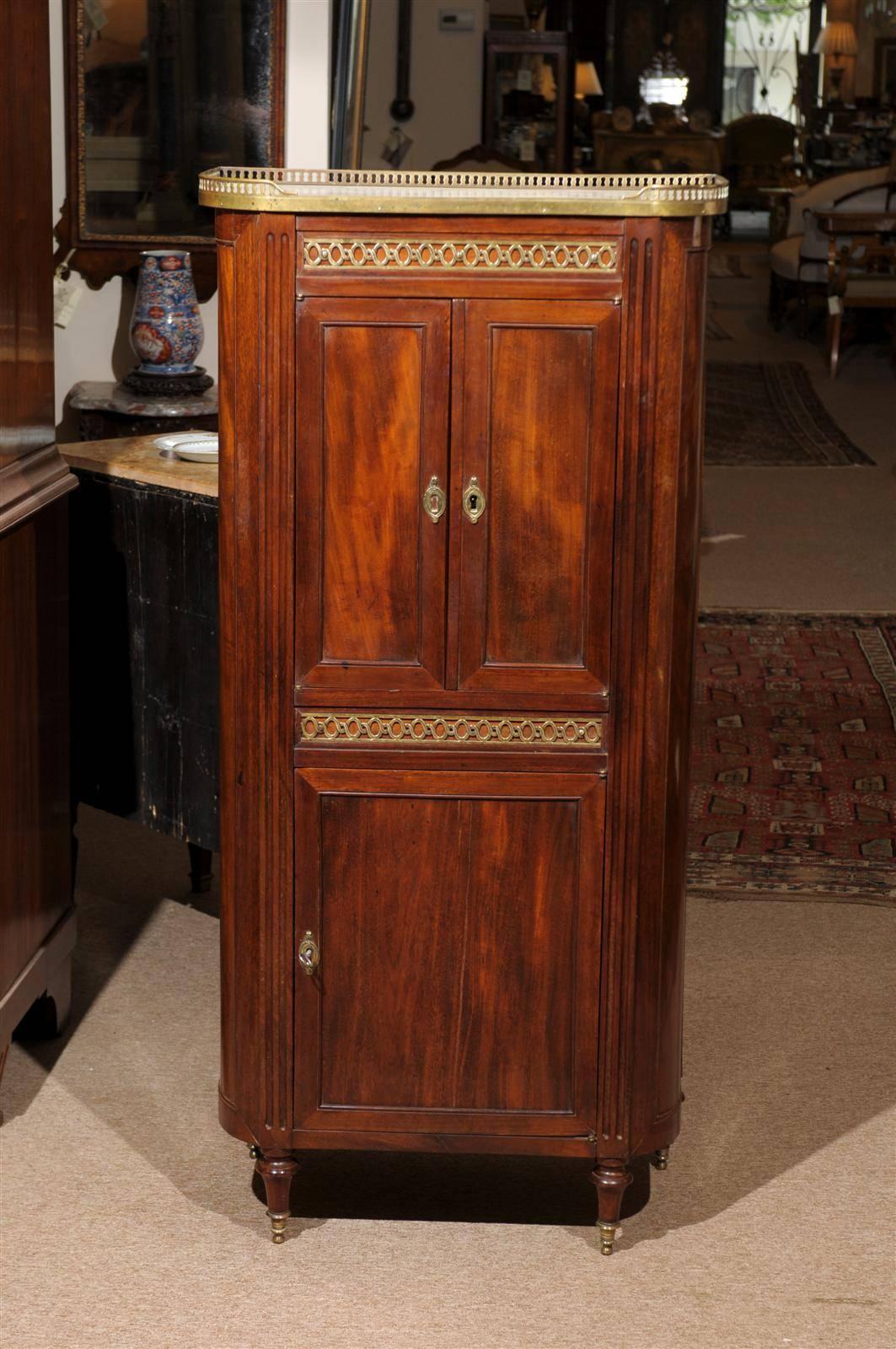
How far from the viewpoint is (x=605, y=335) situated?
2332mm

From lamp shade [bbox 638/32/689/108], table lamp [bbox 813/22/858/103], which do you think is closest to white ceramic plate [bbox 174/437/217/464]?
lamp shade [bbox 638/32/689/108]

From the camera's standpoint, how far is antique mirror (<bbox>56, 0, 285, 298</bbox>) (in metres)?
4.73

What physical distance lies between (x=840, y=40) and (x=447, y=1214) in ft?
63.4

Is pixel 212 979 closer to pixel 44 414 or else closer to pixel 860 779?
pixel 44 414

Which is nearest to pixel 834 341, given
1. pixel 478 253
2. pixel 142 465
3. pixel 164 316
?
pixel 164 316

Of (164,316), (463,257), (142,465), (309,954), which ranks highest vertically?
(463,257)

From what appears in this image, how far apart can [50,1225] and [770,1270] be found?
1.05 m

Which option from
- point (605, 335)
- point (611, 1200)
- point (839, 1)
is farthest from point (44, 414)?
point (839, 1)

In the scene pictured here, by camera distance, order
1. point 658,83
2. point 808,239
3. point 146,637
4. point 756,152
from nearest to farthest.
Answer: point 146,637 < point 808,239 < point 756,152 < point 658,83

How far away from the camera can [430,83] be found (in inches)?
451

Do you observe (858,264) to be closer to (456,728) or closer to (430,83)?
(430,83)

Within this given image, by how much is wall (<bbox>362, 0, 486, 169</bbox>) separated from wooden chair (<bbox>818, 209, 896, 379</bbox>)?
96.8 inches

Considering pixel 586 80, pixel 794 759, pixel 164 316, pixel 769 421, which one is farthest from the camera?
pixel 586 80

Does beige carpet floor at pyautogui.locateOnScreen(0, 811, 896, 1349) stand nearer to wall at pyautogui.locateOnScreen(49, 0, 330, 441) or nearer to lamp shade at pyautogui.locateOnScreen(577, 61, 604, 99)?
wall at pyautogui.locateOnScreen(49, 0, 330, 441)
